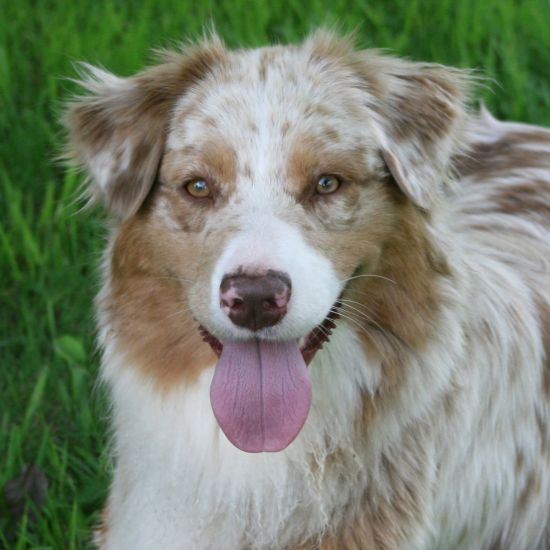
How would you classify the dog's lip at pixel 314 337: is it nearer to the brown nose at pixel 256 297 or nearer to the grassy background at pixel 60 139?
the brown nose at pixel 256 297

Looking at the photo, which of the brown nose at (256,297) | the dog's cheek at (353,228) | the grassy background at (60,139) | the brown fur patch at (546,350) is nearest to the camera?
the brown nose at (256,297)

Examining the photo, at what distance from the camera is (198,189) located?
12.2 ft

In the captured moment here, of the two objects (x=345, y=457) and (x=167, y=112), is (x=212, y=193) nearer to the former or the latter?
(x=167, y=112)

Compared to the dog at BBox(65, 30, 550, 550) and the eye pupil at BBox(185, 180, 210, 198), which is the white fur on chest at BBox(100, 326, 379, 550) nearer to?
the dog at BBox(65, 30, 550, 550)

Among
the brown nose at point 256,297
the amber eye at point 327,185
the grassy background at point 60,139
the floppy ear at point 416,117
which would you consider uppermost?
the floppy ear at point 416,117

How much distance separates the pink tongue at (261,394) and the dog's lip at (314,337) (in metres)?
0.03

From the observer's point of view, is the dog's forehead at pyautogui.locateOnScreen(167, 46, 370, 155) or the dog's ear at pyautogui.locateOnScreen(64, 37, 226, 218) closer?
the dog's forehead at pyautogui.locateOnScreen(167, 46, 370, 155)

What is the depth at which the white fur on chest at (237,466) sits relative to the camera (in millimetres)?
3785

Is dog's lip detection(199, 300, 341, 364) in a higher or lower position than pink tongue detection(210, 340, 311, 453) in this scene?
higher

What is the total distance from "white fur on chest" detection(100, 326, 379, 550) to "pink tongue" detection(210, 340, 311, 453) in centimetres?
15

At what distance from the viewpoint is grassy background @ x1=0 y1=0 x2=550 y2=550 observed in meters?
4.85

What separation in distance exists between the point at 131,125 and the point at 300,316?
930 mm

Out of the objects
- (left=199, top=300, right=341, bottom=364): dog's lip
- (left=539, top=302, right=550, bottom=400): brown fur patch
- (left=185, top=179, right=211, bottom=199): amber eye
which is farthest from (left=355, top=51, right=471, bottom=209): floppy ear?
(left=539, top=302, right=550, bottom=400): brown fur patch

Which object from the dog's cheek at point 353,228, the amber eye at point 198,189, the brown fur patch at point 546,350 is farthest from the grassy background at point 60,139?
the brown fur patch at point 546,350
